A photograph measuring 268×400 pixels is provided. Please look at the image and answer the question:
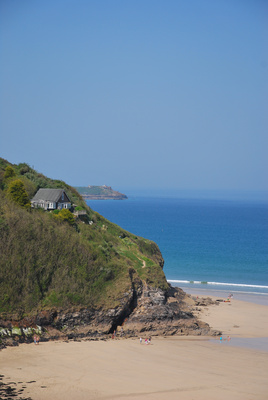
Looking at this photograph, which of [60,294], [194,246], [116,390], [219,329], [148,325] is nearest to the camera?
[116,390]

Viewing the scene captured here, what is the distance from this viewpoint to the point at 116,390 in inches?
1141

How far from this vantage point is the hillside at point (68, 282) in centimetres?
3847

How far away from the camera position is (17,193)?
47.1 metres

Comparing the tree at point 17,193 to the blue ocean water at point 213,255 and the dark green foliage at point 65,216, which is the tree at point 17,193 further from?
the blue ocean water at point 213,255

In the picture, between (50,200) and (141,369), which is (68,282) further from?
(50,200)

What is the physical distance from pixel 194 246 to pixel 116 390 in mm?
78876

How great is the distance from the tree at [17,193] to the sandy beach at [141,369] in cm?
1560

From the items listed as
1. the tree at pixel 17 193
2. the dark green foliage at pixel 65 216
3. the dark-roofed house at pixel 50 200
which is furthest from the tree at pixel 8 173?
the dark green foliage at pixel 65 216

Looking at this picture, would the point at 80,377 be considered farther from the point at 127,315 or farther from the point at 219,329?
the point at 219,329

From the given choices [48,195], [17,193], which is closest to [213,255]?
[48,195]

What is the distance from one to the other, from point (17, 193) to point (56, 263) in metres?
9.61

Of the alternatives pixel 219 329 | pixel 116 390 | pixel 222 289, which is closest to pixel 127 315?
pixel 219 329

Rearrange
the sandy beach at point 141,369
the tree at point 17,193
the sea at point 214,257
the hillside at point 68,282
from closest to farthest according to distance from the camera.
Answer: the sandy beach at point 141,369 < the hillside at point 68,282 < the tree at point 17,193 < the sea at point 214,257

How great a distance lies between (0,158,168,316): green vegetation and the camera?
3888cm
